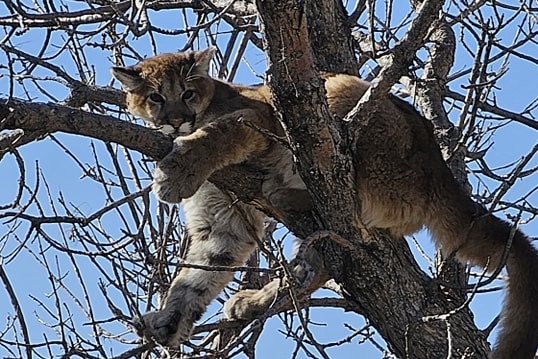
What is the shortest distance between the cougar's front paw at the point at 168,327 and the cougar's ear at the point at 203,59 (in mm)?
1229

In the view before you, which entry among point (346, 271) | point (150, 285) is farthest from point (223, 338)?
point (346, 271)

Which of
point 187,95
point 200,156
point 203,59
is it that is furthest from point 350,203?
point 203,59

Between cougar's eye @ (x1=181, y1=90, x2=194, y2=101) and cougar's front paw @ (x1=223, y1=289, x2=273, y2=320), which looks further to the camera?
cougar's eye @ (x1=181, y1=90, x2=194, y2=101)

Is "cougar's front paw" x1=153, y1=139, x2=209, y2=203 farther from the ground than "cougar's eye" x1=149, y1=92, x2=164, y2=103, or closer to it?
closer to it

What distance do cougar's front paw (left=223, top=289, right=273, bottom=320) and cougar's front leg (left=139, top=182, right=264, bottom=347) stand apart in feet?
0.45

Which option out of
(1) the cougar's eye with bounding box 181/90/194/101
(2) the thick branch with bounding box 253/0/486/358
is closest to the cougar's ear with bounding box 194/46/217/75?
(1) the cougar's eye with bounding box 181/90/194/101

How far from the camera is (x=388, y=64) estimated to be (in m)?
3.13

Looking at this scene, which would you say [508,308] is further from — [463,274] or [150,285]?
[150,285]

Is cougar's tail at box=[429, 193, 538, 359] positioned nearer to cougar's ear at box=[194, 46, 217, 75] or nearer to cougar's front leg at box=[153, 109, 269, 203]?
cougar's front leg at box=[153, 109, 269, 203]

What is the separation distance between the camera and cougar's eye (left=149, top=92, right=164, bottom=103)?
15.5ft

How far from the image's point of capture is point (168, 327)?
4.28 metres

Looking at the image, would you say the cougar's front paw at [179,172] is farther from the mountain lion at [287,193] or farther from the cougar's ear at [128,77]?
the cougar's ear at [128,77]

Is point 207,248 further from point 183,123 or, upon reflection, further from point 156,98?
point 156,98

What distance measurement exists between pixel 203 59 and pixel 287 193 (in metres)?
1.15
